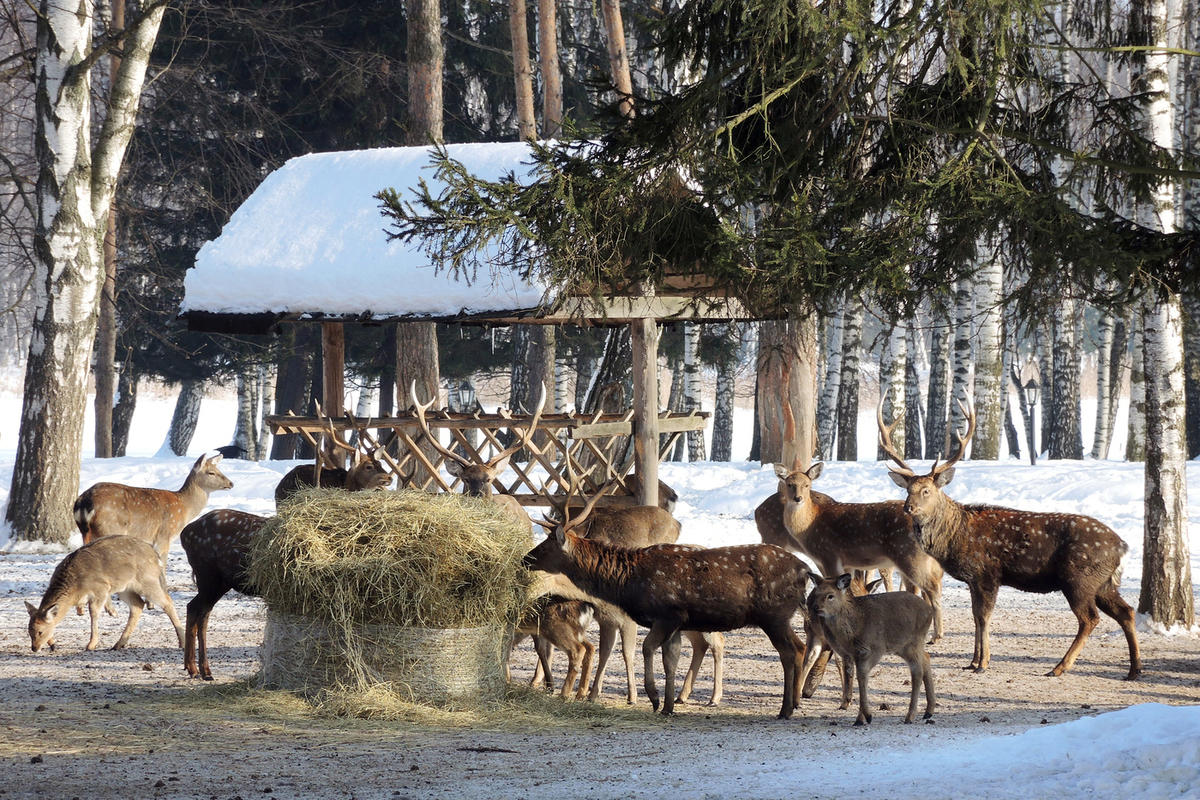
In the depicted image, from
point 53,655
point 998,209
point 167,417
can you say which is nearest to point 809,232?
point 998,209

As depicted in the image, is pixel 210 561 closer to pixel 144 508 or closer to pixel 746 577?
pixel 144 508

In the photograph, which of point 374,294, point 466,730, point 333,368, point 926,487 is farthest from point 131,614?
point 926,487

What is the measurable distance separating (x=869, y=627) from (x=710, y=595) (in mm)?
1004

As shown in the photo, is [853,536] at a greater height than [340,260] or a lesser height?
lesser

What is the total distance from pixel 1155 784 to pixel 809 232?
3.92 metres

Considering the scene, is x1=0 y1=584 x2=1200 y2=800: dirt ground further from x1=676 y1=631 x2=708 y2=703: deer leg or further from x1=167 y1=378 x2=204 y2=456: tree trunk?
x1=167 y1=378 x2=204 y2=456: tree trunk

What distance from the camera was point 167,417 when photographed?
50250 millimetres

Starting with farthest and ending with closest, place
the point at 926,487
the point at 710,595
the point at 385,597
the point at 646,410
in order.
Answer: the point at 646,410 < the point at 926,487 < the point at 710,595 < the point at 385,597

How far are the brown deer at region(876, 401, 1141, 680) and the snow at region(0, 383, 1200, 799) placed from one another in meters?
1.39

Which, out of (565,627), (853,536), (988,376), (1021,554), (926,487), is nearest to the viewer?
(565,627)

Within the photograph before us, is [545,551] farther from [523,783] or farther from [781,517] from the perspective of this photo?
[781,517]

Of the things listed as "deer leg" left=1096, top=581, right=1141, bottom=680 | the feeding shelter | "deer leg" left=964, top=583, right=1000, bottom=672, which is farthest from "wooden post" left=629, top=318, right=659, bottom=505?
"deer leg" left=1096, top=581, right=1141, bottom=680

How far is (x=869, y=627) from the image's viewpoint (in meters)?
7.79

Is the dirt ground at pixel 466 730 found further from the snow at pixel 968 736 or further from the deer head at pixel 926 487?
the deer head at pixel 926 487
